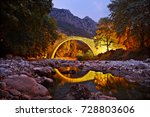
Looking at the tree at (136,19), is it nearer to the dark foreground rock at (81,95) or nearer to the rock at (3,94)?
the dark foreground rock at (81,95)

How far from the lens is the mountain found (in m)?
16.0

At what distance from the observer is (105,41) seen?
44.4 ft

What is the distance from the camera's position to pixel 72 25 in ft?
55.8

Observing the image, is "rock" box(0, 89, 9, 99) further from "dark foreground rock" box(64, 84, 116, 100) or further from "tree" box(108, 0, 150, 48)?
"tree" box(108, 0, 150, 48)

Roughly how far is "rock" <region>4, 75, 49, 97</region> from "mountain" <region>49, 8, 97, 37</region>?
40.3 ft

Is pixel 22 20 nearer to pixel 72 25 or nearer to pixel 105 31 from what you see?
pixel 105 31

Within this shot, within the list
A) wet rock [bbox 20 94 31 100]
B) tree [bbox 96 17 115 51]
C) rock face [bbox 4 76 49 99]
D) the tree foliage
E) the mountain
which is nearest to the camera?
wet rock [bbox 20 94 31 100]

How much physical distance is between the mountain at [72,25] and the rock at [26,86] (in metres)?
12.3

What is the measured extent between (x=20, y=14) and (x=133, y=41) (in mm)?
6061

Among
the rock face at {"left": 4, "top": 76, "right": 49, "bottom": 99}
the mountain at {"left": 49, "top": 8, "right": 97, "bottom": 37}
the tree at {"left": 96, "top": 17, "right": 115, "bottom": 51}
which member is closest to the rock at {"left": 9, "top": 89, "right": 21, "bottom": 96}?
the rock face at {"left": 4, "top": 76, "right": 49, "bottom": 99}

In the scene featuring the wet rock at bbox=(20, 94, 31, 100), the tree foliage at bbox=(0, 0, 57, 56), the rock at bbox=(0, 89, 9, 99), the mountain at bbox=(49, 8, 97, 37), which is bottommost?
the wet rock at bbox=(20, 94, 31, 100)

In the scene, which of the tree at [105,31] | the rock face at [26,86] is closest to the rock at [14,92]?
the rock face at [26,86]

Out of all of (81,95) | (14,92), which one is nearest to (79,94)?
(81,95)

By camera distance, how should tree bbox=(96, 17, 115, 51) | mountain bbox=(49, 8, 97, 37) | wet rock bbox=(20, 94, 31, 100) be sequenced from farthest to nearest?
mountain bbox=(49, 8, 97, 37) → tree bbox=(96, 17, 115, 51) → wet rock bbox=(20, 94, 31, 100)
